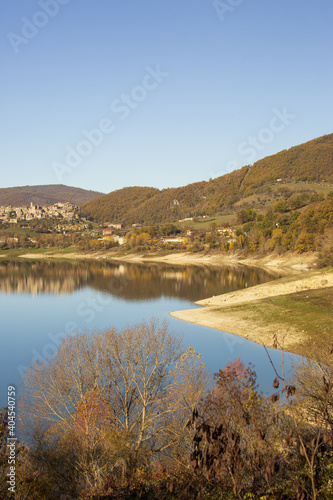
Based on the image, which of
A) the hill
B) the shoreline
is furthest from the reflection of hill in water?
the hill

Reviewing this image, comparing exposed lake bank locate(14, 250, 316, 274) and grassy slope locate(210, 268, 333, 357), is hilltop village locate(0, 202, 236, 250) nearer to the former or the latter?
exposed lake bank locate(14, 250, 316, 274)

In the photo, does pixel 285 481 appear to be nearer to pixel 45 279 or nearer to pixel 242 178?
pixel 45 279

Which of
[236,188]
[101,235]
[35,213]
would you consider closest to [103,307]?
[101,235]

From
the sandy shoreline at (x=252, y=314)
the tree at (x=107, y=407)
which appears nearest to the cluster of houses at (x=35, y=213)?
the sandy shoreline at (x=252, y=314)

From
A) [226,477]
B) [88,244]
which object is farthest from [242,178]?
[226,477]

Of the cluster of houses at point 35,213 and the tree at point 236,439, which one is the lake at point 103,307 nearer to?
the tree at point 236,439

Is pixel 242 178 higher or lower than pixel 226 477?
higher
